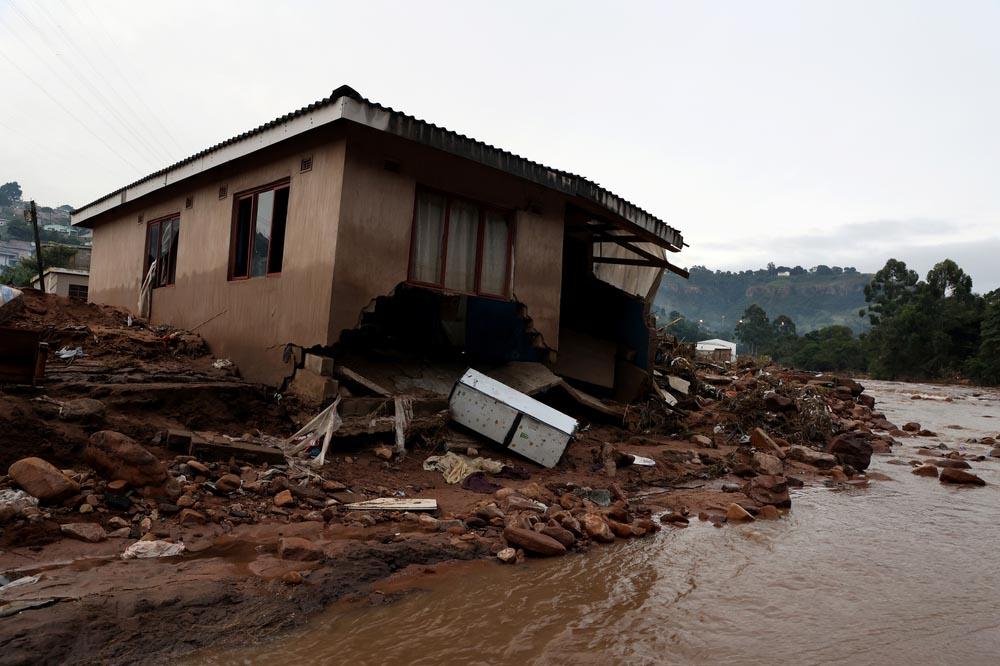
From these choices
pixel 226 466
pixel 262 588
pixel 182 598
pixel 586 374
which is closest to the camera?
pixel 182 598

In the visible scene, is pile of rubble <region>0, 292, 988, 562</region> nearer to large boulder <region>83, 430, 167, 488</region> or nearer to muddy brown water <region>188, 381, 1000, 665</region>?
large boulder <region>83, 430, 167, 488</region>

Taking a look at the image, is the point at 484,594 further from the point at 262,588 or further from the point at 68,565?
the point at 68,565

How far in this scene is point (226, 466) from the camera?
596cm

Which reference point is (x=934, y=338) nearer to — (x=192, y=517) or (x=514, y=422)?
(x=514, y=422)

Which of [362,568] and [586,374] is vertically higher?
[586,374]

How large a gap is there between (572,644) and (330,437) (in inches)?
155

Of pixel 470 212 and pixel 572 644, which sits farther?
pixel 470 212

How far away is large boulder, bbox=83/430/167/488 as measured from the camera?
5098mm

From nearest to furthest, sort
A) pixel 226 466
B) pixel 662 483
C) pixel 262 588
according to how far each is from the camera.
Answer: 1. pixel 262 588
2. pixel 226 466
3. pixel 662 483

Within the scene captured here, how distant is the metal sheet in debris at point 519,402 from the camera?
7691 mm

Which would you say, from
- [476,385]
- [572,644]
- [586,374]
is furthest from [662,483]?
[572,644]

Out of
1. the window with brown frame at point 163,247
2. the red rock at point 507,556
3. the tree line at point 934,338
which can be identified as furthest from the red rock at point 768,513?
the tree line at point 934,338

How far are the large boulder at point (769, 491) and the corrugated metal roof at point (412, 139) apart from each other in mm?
4589

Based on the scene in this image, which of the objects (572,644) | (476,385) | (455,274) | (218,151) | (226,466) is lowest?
(572,644)
